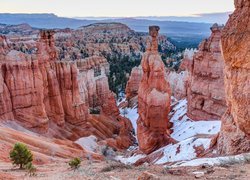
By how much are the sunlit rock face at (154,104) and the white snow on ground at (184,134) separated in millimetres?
1888

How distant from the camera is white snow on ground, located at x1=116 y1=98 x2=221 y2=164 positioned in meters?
24.4

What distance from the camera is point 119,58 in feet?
346

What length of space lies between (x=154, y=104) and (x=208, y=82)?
21.2 feet

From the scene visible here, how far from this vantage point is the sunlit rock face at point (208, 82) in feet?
117

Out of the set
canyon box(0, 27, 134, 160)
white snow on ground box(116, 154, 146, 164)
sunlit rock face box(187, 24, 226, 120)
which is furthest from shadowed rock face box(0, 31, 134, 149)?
sunlit rock face box(187, 24, 226, 120)

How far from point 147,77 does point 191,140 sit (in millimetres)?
11255

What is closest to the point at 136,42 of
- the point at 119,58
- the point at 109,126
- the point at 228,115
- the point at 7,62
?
the point at 119,58

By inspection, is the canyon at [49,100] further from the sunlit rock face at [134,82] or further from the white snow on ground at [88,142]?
the sunlit rock face at [134,82]

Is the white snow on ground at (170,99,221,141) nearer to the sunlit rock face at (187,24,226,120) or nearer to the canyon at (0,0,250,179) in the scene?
the canyon at (0,0,250,179)

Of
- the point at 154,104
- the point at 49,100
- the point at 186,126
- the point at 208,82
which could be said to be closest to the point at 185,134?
the point at 186,126

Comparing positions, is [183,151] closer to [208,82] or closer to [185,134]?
[185,134]

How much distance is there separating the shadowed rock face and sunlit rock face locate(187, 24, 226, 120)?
865cm

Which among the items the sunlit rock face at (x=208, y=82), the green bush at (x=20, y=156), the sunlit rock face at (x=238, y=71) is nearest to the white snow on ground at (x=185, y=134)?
→ the sunlit rock face at (x=208, y=82)

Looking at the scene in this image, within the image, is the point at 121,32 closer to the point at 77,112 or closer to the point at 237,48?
the point at 77,112
